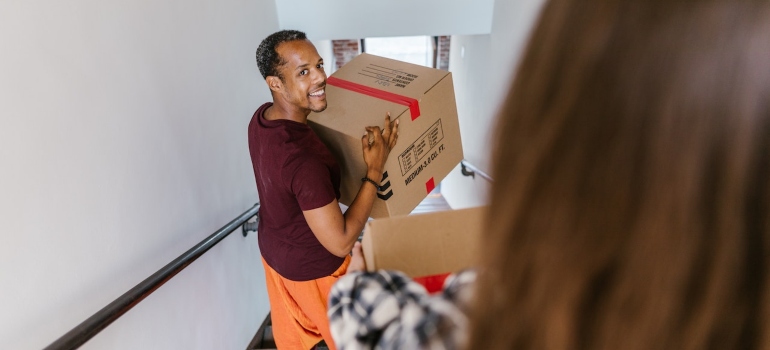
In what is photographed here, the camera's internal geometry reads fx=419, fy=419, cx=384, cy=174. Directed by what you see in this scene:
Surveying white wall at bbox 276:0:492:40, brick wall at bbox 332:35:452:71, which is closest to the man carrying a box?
white wall at bbox 276:0:492:40

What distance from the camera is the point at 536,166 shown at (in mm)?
348

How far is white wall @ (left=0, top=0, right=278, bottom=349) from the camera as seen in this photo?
89cm

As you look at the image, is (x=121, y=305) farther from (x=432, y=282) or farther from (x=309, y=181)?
(x=432, y=282)

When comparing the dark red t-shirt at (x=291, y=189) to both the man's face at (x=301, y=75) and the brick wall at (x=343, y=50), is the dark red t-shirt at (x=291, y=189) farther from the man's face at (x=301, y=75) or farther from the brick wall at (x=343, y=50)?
the brick wall at (x=343, y=50)

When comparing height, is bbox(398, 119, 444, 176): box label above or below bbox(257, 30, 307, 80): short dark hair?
below

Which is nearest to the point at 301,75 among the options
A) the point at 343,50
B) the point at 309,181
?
the point at 309,181

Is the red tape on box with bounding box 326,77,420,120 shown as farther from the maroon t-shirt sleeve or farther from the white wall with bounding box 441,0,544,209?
the maroon t-shirt sleeve

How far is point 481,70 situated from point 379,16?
37.0 inches

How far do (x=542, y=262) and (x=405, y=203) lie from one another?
1030 mm

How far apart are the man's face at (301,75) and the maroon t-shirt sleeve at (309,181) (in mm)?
236

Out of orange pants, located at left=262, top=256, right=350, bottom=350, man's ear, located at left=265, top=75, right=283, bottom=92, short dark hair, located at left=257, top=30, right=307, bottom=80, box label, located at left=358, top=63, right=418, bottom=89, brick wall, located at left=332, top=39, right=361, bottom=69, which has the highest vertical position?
short dark hair, located at left=257, top=30, right=307, bottom=80

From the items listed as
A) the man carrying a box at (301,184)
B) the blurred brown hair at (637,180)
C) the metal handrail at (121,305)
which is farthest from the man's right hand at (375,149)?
the blurred brown hair at (637,180)

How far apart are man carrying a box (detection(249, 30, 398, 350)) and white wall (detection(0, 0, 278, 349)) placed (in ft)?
1.11

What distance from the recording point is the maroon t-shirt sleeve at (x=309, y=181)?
1.07 m
